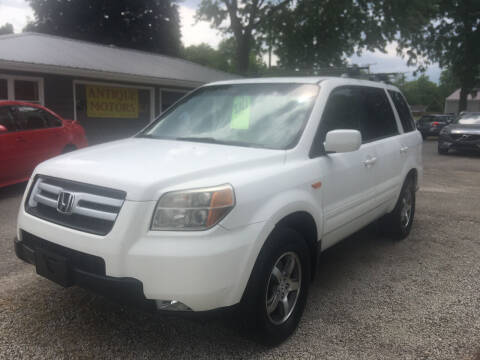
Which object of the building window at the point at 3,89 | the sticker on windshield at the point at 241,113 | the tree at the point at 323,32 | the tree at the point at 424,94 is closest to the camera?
the sticker on windshield at the point at 241,113

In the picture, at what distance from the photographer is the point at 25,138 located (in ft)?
26.0

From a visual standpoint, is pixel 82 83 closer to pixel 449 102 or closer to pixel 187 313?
pixel 187 313

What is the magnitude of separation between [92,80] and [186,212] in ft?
48.2

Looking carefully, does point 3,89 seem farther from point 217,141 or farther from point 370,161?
point 370,161

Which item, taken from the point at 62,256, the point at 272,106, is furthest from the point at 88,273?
the point at 272,106

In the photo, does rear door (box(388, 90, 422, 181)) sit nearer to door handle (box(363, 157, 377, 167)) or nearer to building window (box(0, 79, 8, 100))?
door handle (box(363, 157, 377, 167))

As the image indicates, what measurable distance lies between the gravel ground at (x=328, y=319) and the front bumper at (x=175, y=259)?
297 mm

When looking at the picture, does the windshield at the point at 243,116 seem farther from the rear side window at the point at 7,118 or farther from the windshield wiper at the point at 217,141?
the rear side window at the point at 7,118

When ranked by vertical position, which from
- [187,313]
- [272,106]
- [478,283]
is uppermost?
[272,106]

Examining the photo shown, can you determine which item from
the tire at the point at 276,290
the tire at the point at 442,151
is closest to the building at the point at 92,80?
the tire at the point at 442,151

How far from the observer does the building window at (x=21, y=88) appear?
13.0 m

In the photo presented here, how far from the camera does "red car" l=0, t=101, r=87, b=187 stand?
24.7ft

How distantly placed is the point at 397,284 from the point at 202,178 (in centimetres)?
242

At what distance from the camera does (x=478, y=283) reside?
4219 mm
